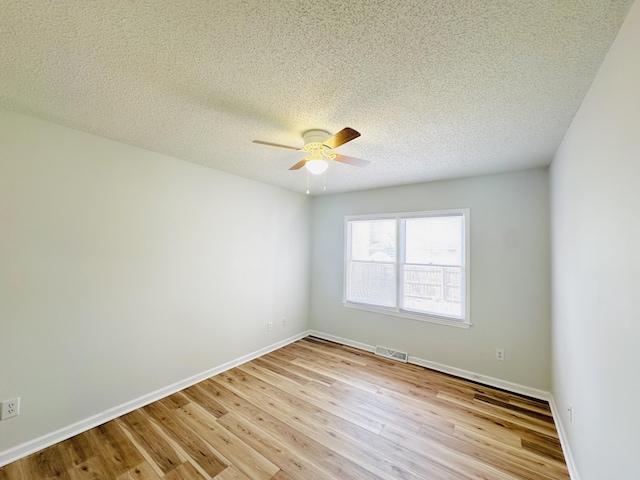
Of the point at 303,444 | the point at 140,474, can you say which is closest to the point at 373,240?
the point at 303,444

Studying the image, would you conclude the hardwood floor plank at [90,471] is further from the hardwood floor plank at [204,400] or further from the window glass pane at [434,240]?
the window glass pane at [434,240]

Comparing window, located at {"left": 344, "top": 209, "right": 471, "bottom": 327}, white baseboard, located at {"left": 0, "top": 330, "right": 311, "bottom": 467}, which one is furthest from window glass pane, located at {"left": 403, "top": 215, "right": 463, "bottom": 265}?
white baseboard, located at {"left": 0, "top": 330, "right": 311, "bottom": 467}

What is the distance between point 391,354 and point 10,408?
3.77 metres

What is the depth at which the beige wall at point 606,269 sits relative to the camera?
1.04 meters

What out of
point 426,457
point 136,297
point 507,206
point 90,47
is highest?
point 90,47

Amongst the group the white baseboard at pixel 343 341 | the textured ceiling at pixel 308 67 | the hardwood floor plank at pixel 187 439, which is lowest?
the hardwood floor plank at pixel 187 439

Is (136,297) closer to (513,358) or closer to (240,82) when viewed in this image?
(240,82)

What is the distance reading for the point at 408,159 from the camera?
2771mm

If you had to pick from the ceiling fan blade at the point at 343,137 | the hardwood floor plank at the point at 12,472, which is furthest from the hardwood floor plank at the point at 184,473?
the ceiling fan blade at the point at 343,137

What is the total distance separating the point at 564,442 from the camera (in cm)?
209

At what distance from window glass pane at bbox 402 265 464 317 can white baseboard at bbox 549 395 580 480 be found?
116 centimetres

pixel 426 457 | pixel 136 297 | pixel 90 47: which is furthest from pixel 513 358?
pixel 90 47

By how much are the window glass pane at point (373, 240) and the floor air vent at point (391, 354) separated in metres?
1.29

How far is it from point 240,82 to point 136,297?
2.25 meters
